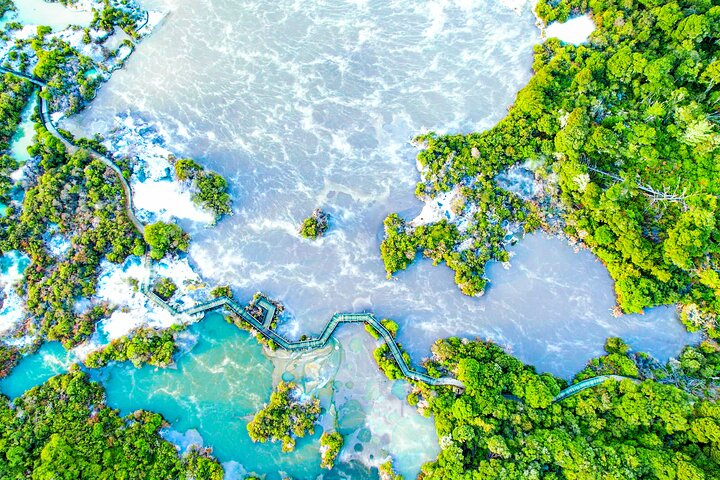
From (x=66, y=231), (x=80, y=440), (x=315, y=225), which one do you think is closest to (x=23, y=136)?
(x=66, y=231)

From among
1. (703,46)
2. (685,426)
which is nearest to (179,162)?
(685,426)

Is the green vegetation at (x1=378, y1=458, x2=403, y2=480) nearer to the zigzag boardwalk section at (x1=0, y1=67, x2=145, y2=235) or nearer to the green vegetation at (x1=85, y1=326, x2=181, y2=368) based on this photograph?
the green vegetation at (x1=85, y1=326, x2=181, y2=368)

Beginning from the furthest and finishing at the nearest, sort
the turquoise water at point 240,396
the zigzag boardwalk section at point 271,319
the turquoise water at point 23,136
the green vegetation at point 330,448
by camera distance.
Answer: the turquoise water at point 23,136 → the zigzag boardwalk section at point 271,319 → the turquoise water at point 240,396 → the green vegetation at point 330,448

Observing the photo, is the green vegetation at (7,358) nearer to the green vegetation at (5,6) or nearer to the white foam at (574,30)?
the green vegetation at (5,6)

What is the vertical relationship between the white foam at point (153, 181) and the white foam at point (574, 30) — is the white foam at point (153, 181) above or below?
below

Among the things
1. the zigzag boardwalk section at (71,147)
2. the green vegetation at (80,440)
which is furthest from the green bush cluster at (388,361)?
the zigzag boardwalk section at (71,147)

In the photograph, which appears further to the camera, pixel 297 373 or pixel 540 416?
pixel 297 373

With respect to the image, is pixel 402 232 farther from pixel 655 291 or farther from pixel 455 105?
pixel 655 291
